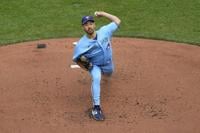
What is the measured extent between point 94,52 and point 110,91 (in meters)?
0.92

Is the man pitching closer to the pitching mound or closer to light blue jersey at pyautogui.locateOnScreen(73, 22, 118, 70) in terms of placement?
light blue jersey at pyautogui.locateOnScreen(73, 22, 118, 70)

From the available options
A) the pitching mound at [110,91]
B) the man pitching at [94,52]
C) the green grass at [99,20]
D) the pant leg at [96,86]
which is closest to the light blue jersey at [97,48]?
the man pitching at [94,52]

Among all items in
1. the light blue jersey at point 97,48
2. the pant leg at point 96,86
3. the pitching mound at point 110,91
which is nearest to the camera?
the pitching mound at point 110,91

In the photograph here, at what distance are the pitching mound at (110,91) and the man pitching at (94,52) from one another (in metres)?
0.39

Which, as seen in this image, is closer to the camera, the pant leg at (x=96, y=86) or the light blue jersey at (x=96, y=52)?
the pant leg at (x=96, y=86)

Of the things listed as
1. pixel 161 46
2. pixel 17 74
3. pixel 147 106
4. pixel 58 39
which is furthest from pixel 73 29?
pixel 147 106

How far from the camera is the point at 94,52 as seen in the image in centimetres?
793

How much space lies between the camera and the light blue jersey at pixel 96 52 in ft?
25.3

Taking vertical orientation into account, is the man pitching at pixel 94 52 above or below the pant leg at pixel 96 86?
above

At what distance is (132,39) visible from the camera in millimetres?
11602

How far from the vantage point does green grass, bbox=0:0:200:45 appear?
1216 centimetres

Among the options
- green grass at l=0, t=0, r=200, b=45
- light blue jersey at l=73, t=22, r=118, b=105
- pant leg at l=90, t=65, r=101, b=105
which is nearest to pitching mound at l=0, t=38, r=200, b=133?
pant leg at l=90, t=65, r=101, b=105

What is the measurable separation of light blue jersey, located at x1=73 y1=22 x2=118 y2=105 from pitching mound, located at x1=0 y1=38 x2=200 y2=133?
49cm

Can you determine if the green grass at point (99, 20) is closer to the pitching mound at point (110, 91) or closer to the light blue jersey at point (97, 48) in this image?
the pitching mound at point (110, 91)
